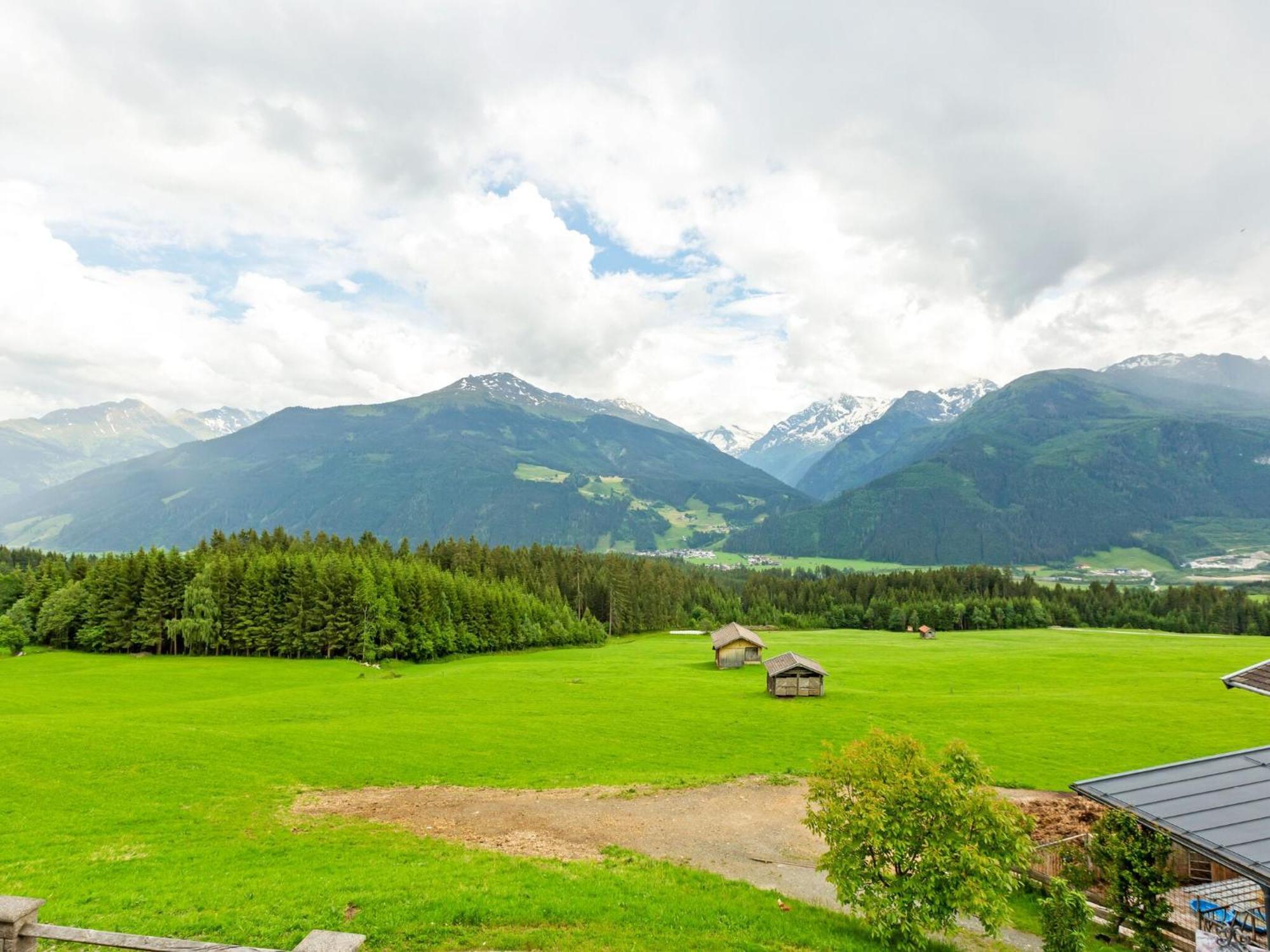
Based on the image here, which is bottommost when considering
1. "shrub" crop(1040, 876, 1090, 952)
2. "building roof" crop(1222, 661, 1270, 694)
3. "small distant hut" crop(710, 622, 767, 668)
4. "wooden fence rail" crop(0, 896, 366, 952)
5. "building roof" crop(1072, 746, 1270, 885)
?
"small distant hut" crop(710, 622, 767, 668)

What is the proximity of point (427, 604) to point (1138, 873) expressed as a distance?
9800 cm

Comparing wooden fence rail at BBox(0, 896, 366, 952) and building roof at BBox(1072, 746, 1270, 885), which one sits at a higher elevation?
wooden fence rail at BBox(0, 896, 366, 952)

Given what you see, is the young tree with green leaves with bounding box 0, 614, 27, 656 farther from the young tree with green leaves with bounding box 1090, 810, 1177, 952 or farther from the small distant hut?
the young tree with green leaves with bounding box 1090, 810, 1177, 952

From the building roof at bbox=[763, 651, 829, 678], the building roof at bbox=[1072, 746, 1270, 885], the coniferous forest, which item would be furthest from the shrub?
the coniferous forest

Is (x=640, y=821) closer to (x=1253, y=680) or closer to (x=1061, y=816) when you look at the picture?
(x=1061, y=816)

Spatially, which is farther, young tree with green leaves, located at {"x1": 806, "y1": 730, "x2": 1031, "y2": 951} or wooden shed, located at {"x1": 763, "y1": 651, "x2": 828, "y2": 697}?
wooden shed, located at {"x1": 763, "y1": 651, "x2": 828, "y2": 697}

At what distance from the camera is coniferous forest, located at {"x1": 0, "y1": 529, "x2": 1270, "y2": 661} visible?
94.6 metres

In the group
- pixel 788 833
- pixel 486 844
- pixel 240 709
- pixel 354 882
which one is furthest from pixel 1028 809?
pixel 240 709

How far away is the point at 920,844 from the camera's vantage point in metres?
19.6

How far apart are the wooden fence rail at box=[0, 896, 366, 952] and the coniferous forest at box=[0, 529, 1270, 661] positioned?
9175 cm

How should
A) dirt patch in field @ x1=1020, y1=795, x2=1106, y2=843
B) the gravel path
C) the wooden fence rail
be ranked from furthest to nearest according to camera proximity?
dirt patch in field @ x1=1020, y1=795, x2=1106, y2=843 → the gravel path → the wooden fence rail

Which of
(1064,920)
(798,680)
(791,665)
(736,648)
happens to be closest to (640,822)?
(1064,920)

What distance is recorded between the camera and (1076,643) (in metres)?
112

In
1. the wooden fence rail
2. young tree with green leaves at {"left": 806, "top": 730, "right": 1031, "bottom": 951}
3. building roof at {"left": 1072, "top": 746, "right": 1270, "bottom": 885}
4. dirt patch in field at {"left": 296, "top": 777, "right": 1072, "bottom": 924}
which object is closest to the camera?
the wooden fence rail
